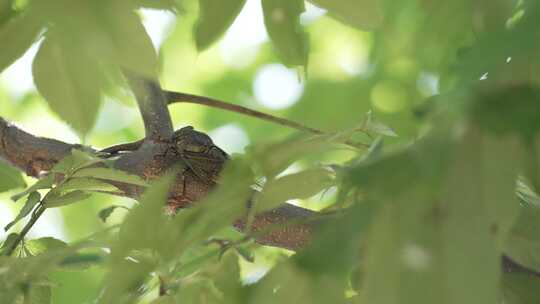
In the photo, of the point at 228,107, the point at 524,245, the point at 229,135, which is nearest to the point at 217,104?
the point at 228,107

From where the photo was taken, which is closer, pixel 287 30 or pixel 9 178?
pixel 287 30

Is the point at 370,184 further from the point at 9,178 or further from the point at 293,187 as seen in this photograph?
the point at 9,178

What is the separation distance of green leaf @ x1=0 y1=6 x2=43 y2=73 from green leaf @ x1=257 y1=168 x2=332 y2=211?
5.5 inches

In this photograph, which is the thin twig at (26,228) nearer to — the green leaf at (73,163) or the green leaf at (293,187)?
the green leaf at (73,163)

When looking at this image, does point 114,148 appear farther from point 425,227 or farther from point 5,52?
point 425,227

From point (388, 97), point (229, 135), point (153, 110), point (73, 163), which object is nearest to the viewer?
point (73, 163)

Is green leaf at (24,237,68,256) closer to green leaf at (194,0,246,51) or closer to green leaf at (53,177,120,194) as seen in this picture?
green leaf at (53,177,120,194)

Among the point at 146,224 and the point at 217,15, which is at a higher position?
the point at 217,15

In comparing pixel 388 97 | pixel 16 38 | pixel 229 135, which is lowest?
pixel 16 38

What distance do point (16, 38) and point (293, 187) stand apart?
0.15 metres

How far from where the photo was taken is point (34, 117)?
1.24m

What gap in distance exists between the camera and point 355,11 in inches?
16.4

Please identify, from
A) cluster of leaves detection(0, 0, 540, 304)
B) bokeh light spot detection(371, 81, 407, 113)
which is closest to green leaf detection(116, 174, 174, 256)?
cluster of leaves detection(0, 0, 540, 304)

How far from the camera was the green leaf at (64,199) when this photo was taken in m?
0.46
